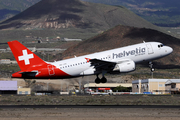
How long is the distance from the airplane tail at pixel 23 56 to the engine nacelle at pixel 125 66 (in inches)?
556

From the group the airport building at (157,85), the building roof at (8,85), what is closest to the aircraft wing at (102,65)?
the airport building at (157,85)

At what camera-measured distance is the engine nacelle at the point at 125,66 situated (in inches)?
2405

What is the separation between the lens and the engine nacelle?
61094 millimetres

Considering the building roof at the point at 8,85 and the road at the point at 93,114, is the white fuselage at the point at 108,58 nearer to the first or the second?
the road at the point at 93,114

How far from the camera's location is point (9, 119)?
41.4 meters

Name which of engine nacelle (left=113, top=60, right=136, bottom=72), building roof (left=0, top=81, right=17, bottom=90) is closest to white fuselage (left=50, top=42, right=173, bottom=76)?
engine nacelle (left=113, top=60, right=136, bottom=72)

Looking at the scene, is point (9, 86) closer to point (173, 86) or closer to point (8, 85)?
point (8, 85)

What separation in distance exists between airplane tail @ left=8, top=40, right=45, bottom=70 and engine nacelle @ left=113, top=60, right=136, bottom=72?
14114 mm

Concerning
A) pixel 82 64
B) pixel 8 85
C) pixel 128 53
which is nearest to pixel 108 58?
pixel 128 53

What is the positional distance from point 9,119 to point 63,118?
660 centimetres

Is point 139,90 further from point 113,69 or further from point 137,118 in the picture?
point 137,118

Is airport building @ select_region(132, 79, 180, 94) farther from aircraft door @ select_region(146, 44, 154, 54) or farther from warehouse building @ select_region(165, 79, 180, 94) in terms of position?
aircraft door @ select_region(146, 44, 154, 54)

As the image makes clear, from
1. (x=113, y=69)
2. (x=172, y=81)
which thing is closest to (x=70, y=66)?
(x=113, y=69)

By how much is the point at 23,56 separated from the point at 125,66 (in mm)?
18523
